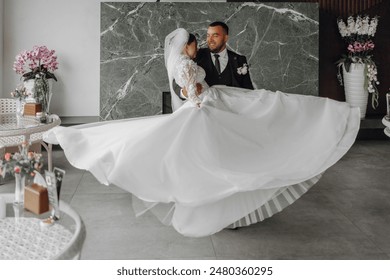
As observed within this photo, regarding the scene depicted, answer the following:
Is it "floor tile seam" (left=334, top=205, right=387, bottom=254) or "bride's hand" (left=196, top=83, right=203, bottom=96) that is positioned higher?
"bride's hand" (left=196, top=83, right=203, bottom=96)

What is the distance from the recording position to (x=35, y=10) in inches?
324

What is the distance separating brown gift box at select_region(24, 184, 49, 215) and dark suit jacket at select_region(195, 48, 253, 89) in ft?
8.62

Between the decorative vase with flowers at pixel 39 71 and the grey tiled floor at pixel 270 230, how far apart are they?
1.52 metres

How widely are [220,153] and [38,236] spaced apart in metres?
1.77

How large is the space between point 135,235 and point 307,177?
4.70 ft

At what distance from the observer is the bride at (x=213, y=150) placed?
398 cm

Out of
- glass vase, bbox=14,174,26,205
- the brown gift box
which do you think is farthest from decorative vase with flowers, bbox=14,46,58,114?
the brown gift box

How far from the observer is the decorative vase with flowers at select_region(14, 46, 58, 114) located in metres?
7.08

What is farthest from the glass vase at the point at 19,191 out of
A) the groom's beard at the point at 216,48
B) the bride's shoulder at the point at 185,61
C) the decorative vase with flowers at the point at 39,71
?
the decorative vase with flowers at the point at 39,71

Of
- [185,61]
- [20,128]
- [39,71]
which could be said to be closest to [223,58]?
[185,61]

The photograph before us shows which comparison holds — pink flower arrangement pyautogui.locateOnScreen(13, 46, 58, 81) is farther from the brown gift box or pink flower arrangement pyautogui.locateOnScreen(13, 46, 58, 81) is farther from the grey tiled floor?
the brown gift box

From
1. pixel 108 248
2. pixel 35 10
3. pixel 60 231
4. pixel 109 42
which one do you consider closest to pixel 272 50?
pixel 109 42

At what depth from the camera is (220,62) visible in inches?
214

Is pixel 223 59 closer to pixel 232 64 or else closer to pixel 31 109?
pixel 232 64
